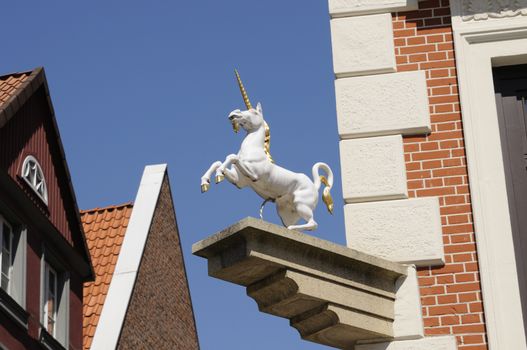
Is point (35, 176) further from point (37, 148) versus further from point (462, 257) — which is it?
point (462, 257)

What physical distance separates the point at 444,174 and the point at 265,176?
122 cm

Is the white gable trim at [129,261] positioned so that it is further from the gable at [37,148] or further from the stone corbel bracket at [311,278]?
the stone corbel bracket at [311,278]

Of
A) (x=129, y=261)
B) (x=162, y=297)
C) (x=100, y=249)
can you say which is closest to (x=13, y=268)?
(x=129, y=261)

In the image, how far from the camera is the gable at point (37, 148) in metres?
20.2

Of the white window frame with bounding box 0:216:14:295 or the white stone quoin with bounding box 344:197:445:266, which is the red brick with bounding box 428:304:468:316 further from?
the white window frame with bounding box 0:216:14:295

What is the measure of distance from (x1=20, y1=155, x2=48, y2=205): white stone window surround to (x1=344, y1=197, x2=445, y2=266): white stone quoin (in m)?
12.3

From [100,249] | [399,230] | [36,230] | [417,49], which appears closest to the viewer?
[399,230]

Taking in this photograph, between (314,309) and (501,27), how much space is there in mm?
2475

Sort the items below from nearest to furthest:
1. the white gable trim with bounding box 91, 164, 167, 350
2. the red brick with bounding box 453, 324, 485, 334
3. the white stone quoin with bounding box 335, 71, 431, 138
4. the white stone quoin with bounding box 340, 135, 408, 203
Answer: the red brick with bounding box 453, 324, 485, 334
the white stone quoin with bounding box 340, 135, 408, 203
the white stone quoin with bounding box 335, 71, 431, 138
the white gable trim with bounding box 91, 164, 167, 350

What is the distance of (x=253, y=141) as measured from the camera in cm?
899

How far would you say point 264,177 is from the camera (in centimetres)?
877

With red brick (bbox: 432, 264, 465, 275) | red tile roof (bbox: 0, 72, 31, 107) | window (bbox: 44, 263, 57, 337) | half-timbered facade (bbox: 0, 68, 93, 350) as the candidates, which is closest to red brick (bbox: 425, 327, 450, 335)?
red brick (bbox: 432, 264, 465, 275)

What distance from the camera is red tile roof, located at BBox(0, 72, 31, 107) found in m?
20.7

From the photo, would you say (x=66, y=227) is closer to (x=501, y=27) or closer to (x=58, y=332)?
(x=58, y=332)
